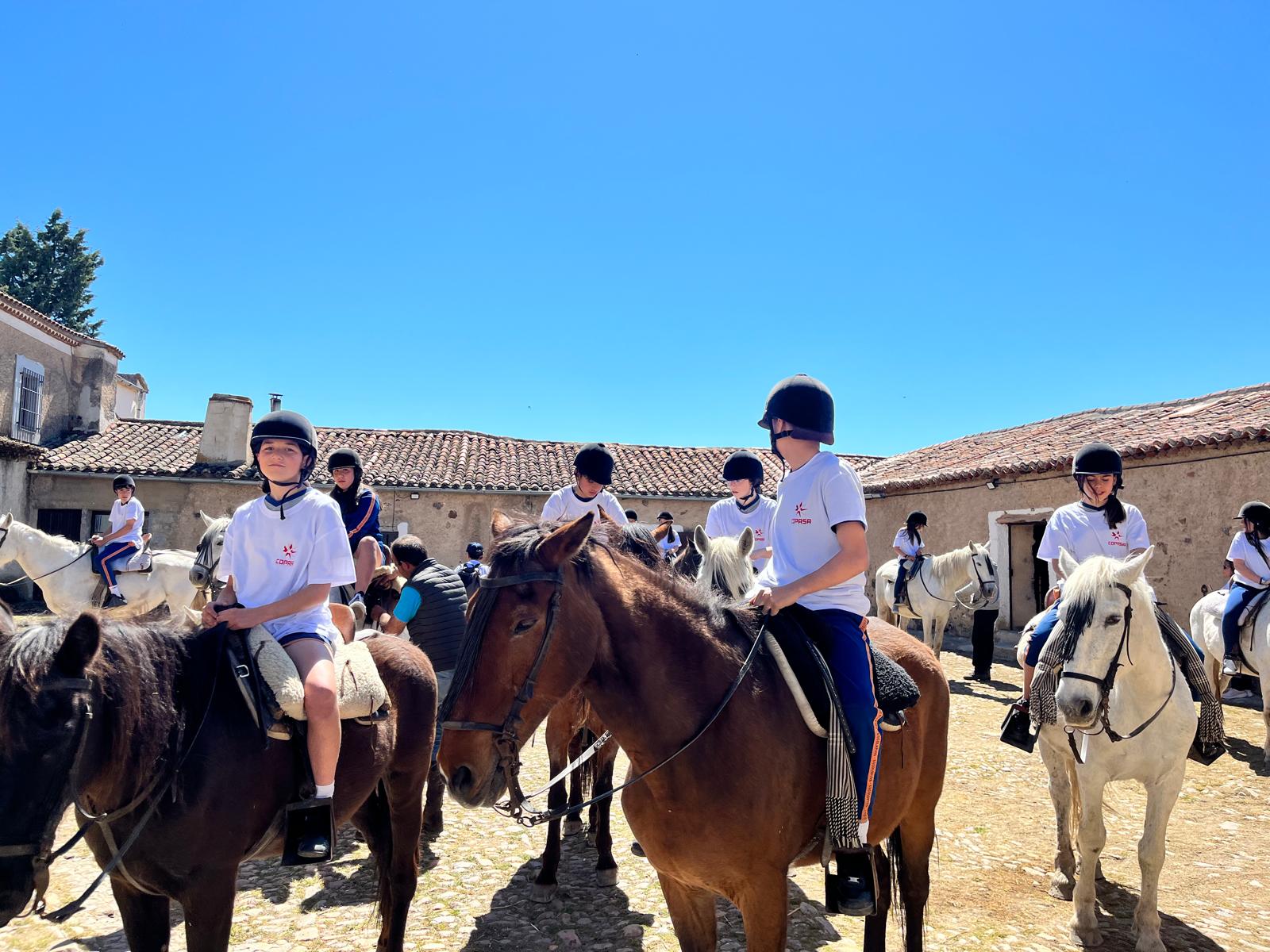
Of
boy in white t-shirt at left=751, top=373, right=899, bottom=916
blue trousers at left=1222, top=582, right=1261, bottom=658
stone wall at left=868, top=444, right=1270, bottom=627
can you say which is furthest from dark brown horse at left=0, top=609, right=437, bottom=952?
stone wall at left=868, top=444, right=1270, bottom=627

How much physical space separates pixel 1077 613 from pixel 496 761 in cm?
328

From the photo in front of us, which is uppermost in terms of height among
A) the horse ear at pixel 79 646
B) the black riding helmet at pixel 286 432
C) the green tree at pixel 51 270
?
the green tree at pixel 51 270

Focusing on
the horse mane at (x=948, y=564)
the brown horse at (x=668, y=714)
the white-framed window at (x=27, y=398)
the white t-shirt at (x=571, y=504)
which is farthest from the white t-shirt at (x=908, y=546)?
the white-framed window at (x=27, y=398)

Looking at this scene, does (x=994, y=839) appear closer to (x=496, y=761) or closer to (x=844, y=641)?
(x=844, y=641)

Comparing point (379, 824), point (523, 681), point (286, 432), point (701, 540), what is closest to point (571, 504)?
point (701, 540)

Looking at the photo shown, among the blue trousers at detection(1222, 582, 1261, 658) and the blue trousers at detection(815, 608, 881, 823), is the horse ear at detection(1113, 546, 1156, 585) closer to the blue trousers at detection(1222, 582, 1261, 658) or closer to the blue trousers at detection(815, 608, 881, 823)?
the blue trousers at detection(815, 608, 881, 823)

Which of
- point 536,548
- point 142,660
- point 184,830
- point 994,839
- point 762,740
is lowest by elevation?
point 994,839

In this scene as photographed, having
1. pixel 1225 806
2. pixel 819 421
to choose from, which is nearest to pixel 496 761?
pixel 819 421

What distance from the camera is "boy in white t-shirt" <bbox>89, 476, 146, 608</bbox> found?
12.3 meters

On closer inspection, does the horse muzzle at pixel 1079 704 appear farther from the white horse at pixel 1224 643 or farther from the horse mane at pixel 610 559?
the white horse at pixel 1224 643

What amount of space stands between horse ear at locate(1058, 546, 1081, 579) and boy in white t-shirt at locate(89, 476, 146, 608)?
13.3 m

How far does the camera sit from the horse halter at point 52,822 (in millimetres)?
2211

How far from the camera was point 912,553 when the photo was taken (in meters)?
14.2

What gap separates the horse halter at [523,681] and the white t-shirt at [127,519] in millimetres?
12745
